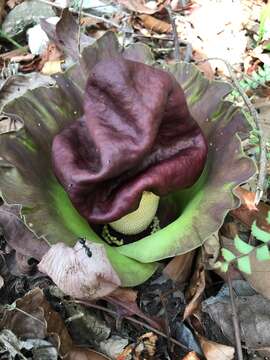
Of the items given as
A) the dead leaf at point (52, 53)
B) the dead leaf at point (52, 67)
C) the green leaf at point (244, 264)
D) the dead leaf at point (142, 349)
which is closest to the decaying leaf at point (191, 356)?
the dead leaf at point (142, 349)

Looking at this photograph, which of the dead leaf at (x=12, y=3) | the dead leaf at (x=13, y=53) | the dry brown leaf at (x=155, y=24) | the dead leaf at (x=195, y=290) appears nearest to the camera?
the dead leaf at (x=195, y=290)

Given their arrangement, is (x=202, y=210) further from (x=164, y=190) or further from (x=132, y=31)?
(x=132, y=31)

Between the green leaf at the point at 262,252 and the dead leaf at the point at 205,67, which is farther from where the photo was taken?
the dead leaf at the point at 205,67

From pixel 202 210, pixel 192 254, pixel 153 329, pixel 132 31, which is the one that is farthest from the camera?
pixel 132 31

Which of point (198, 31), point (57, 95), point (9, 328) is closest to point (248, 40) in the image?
point (198, 31)

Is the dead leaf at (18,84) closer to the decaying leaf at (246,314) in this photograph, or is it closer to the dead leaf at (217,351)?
the decaying leaf at (246,314)

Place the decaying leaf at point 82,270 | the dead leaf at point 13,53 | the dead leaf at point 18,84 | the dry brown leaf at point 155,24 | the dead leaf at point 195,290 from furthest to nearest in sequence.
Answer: the dry brown leaf at point 155,24 < the dead leaf at point 13,53 < the dead leaf at point 18,84 < the dead leaf at point 195,290 < the decaying leaf at point 82,270

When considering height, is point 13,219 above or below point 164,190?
below

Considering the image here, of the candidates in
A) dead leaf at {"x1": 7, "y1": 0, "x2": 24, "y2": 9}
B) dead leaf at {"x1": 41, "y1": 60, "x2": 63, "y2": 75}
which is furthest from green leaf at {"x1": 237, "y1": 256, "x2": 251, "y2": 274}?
dead leaf at {"x1": 7, "y1": 0, "x2": 24, "y2": 9}
